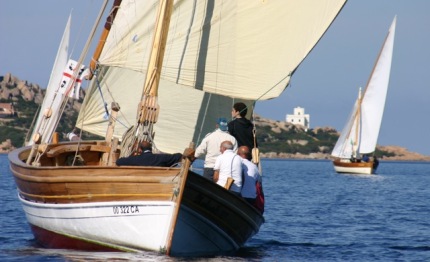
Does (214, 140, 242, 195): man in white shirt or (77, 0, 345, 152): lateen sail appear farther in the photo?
(77, 0, 345, 152): lateen sail

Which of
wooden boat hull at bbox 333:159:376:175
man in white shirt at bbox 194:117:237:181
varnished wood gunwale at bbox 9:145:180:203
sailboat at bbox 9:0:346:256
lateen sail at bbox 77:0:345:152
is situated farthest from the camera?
wooden boat hull at bbox 333:159:376:175

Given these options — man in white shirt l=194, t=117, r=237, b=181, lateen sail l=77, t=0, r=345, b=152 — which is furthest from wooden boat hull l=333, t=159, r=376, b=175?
man in white shirt l=194, t=117, r=237, b=181

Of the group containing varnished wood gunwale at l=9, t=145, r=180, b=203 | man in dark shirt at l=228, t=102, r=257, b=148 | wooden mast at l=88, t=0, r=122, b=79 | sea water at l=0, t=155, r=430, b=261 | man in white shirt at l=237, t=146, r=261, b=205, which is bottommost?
sea water at l=0, t=155, r=430, b=261

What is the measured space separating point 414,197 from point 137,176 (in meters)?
34.6

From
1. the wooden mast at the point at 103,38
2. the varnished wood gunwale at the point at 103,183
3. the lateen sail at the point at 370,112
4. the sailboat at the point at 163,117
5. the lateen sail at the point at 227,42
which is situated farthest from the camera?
the lateen sail at the point at 370,112

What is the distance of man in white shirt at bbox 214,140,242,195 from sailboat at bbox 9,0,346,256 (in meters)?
0.50

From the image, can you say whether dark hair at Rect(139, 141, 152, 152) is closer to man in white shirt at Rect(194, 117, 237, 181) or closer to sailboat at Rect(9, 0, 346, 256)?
sailboat at Rect(9, 0, 346, 256)

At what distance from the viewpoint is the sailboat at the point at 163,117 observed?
19812mm

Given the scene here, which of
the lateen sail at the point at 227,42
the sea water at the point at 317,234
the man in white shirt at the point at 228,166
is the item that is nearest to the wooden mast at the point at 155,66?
the lateen sail at the point at 227,42

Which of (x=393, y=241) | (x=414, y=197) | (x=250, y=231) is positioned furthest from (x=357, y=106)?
(x=250, y=231)

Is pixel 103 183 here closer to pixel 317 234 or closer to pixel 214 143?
pixel 214 143

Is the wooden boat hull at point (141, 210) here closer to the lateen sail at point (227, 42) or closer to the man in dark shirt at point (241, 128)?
the man in dark shirt at point (241, 128)

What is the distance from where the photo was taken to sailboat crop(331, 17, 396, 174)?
85.9 m

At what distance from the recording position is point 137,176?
19641mm
